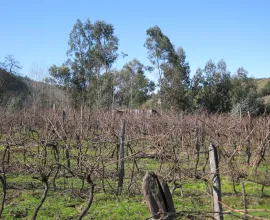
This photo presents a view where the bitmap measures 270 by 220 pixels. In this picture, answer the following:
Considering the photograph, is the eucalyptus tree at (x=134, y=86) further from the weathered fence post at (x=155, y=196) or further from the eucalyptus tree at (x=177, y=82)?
the weathered fence post at (x=155, y=196)

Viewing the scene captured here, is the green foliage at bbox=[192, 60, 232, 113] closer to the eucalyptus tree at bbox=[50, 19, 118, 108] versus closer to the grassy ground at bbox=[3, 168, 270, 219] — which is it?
the eucalyptus tree at bbox=[50, 19, 118, 108]

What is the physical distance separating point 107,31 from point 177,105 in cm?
1306

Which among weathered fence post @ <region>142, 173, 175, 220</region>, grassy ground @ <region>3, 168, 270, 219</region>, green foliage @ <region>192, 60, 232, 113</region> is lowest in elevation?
grassy ground @ <region>3, 168, 270, 219</region>

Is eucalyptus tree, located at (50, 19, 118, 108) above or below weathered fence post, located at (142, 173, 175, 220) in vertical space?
above

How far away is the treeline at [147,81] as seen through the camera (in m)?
32.2

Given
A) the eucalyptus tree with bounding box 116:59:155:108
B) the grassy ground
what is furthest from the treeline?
the grassy ground

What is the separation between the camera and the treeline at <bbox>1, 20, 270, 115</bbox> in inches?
1266

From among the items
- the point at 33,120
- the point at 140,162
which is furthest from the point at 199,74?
the point at 140,162

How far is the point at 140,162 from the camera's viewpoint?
1162cm

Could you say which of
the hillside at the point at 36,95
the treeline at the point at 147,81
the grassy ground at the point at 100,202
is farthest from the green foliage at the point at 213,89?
the grassy ground at the point at 100,202

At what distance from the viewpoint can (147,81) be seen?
Answer: 4122 cm

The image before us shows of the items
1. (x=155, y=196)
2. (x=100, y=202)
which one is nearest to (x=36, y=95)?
(x=100, y=202)

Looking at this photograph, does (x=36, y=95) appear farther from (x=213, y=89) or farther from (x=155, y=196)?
(x=155, y=196)

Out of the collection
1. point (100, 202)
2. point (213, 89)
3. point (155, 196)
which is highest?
point (213, 89)
